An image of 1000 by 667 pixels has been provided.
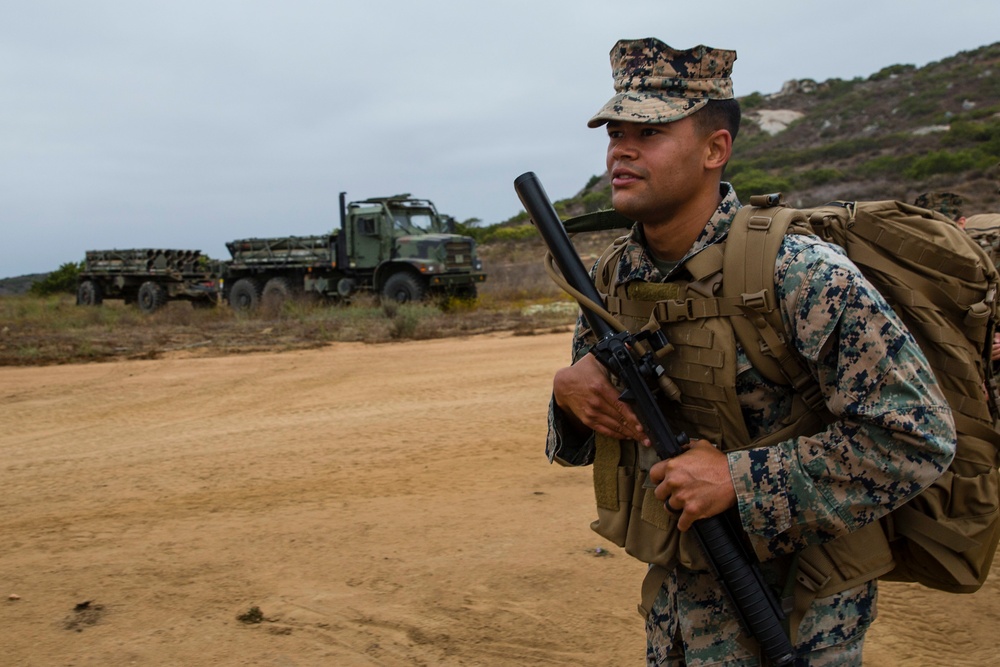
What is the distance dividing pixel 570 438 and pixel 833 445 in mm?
723

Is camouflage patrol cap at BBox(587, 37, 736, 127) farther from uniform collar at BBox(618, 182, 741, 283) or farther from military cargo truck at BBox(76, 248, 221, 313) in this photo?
military cargo truck at BBox(76, 248, 221, 313)

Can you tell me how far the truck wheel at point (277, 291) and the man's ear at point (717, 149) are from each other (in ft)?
62.6

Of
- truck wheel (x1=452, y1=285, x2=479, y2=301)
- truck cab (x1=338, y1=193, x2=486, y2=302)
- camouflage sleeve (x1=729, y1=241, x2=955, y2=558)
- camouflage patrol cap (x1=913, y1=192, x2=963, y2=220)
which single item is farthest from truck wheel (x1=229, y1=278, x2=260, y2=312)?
camouflage sleeve (x1=729, y1=241, x2=955, y2=558)

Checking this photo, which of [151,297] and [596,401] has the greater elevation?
[151,297]

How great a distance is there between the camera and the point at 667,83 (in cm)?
182

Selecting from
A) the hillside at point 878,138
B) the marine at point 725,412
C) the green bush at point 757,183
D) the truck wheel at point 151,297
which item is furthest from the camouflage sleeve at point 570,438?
the green bush at point 757,183

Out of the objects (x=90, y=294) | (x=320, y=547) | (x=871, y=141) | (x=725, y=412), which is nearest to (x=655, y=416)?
(x=725, y=412)

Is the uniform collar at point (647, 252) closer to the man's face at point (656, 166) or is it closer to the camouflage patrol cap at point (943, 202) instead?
the man's face at point (656, 166)

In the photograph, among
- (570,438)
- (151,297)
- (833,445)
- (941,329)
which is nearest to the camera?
(833,445)

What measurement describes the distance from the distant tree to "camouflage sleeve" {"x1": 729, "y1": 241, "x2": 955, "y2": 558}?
3467cm

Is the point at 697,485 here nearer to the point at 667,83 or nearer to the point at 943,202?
the point at 667,83

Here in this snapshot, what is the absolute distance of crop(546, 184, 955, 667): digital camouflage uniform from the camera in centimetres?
156

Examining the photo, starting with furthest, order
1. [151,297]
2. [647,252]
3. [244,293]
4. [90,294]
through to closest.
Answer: [90,294]
[151,297]
[244,293]
[647,252]

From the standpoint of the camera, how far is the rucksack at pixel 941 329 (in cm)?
173
